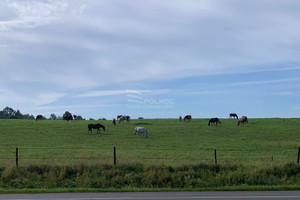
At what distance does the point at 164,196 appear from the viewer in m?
14.0

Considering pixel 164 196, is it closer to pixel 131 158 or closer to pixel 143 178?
pixel 143 178

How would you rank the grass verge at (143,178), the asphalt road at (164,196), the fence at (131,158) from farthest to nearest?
the fence at (131,158) → the grass verge at (143,178) → the asphalt road at (164,196)

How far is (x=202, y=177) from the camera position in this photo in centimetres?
1777

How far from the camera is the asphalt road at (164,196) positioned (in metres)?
13.5

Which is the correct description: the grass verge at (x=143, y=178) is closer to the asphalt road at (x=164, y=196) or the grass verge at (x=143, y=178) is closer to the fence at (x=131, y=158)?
the asphalt road at (x=164, y=196)

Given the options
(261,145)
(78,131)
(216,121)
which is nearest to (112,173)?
(261,145)

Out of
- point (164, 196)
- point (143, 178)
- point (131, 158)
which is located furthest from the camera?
point (131, 158)

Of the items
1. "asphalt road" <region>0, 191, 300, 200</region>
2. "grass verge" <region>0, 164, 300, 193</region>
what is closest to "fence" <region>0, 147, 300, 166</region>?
"grass verge" <region>0, 164, 300, 193</region>

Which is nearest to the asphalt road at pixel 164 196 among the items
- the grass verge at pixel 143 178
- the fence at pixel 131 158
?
the grass verge at pixel 143 178

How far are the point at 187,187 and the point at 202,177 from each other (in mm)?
1585

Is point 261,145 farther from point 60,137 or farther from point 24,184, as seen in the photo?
point 24,184

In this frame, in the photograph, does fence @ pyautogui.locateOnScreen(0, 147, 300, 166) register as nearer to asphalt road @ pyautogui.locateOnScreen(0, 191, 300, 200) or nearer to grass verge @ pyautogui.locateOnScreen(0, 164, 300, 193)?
grass verge @ pyautogui.locateOnScreen(0, 164, 300, 193)

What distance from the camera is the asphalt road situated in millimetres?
13516

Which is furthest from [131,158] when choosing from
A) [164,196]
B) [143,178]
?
[164,196]
